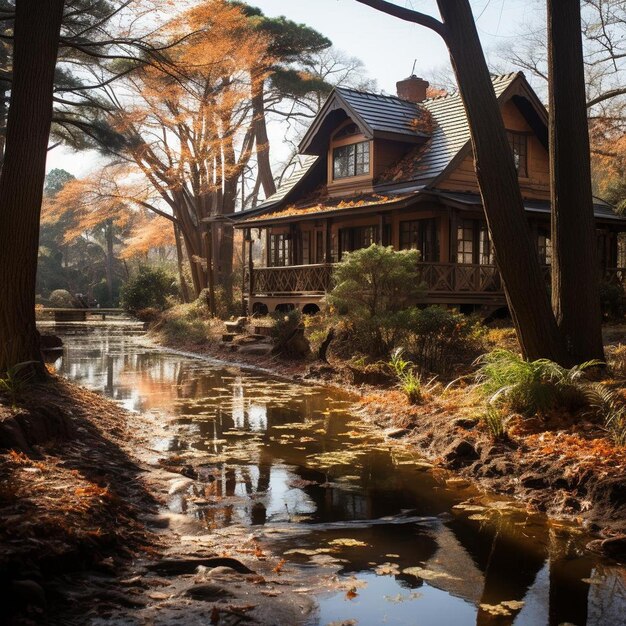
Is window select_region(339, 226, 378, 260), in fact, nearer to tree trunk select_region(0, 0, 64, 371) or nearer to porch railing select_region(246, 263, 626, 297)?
porch railing select_region(246, 263, 626, 297)

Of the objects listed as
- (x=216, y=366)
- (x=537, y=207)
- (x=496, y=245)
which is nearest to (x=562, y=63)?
(x=496, y=245)

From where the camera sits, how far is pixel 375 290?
623 inches

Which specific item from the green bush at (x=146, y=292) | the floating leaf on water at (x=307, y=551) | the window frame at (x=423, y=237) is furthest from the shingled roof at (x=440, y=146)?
the floating leaf on water at (x=307, y=551)

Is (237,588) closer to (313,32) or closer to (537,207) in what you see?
(537,207)

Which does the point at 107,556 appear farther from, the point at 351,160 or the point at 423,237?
the point at 351,160

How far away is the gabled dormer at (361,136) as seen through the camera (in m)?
25.1

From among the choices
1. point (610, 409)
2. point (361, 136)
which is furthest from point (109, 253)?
point (610, 409)

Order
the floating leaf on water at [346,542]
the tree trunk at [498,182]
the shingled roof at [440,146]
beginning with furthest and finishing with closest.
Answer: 1. the shingled roof at [440,146]
2. the tree trunk at [498,182]
3. the floating leaf on water at [346,542]

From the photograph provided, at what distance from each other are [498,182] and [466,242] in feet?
48.5

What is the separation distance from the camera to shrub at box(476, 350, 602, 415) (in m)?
8.66

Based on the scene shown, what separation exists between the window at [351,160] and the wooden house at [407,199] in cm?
4

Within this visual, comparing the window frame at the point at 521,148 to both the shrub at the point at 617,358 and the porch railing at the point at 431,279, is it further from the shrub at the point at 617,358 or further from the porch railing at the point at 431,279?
the shrub at the point at 617,358

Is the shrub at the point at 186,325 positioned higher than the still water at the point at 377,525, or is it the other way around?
the shrub at the point at 186,325

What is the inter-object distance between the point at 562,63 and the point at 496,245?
2.97 metres
